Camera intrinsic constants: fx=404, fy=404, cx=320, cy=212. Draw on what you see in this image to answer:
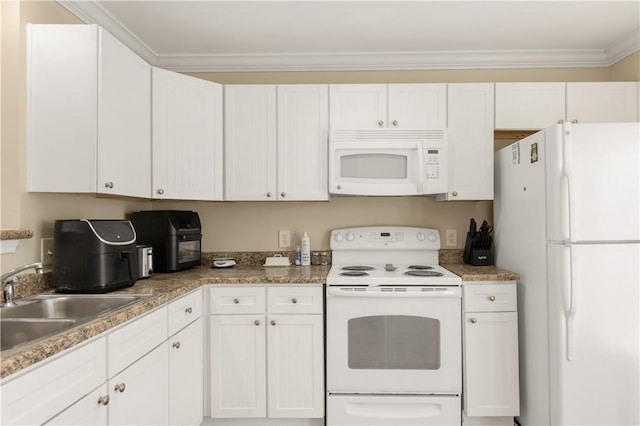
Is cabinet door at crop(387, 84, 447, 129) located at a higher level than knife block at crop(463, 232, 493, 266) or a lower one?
higher

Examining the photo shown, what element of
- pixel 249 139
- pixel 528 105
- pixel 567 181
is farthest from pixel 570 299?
pixel 249 139

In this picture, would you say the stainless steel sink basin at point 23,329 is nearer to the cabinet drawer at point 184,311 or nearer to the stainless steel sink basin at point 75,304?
the stainless steel sink basin at point 75,304

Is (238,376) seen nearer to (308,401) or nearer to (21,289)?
(308,401)

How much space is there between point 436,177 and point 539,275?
0.83 metres

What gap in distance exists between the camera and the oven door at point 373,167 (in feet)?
8.61

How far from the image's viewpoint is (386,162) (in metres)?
2.64

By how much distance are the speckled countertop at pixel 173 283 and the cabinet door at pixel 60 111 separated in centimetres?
50

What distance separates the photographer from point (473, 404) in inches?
90.6

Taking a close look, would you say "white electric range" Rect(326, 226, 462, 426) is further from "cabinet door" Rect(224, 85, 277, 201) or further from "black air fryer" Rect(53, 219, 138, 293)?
"black air fryer" Rect(53, 219, 138, 293)

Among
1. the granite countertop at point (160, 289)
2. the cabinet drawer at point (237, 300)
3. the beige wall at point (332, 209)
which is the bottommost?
the cabinet drawer at point (237, 300)

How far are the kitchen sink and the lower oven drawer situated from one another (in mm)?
1281

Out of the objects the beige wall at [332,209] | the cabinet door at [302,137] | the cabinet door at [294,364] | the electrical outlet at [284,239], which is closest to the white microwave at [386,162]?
the cabinet door at [302,137]

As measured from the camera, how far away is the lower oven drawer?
2.30 m

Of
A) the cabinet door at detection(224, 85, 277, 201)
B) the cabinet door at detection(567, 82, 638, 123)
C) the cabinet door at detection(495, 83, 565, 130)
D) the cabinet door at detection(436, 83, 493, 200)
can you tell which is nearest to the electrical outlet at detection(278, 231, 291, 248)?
the cabinet door at detection(224, 85, 277, 201)
